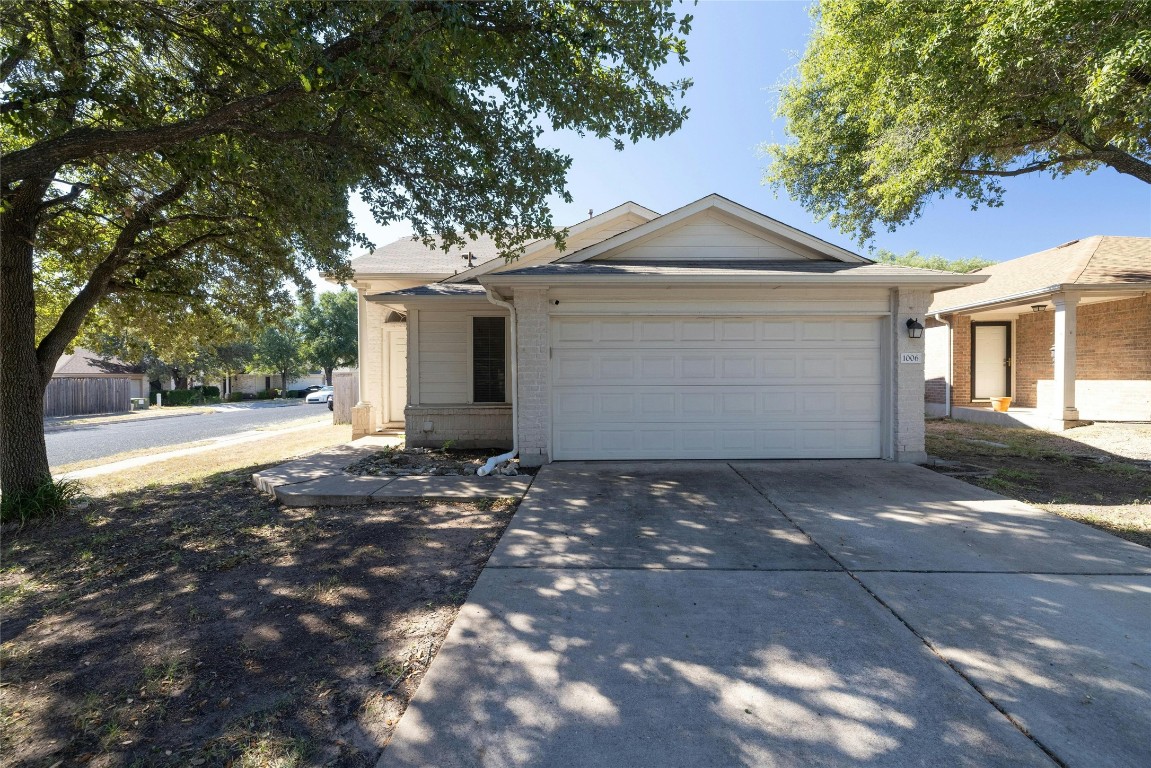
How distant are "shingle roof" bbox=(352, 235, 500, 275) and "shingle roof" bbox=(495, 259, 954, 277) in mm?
4049

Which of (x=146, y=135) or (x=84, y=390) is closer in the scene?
(x=146, y=135)

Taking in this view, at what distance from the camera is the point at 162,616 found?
9.93ft

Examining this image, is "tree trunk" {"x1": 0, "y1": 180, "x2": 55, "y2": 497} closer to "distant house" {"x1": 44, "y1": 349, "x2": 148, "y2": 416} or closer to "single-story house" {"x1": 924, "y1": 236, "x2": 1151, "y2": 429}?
"single-story house" {"x1": 924, "y1": 236, "x2": 1151, "y2": 429}

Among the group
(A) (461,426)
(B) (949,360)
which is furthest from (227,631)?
(B) (949,360)

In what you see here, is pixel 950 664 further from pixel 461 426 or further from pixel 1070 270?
pixel 1070 270

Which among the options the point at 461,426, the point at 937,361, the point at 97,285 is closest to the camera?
the point at 97,285

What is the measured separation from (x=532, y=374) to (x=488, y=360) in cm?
231

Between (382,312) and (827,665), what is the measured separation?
1092 centimetres

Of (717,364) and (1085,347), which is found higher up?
(1085,347)

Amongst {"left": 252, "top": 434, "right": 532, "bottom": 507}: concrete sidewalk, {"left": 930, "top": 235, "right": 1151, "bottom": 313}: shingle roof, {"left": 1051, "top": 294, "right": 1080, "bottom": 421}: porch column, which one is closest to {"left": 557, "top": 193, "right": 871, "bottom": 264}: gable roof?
{"left": 252, "top": 434, "right": 532, "bottom": 507}: concrete sidewalk

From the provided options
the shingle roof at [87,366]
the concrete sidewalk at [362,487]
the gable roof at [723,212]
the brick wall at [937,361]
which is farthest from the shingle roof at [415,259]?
the shingle roof at [87,366]

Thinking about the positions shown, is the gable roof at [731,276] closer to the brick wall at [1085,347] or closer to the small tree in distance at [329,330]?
the brick wall at [1085,347]

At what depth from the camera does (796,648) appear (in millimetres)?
2479

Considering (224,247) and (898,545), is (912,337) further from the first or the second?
(224,247)
